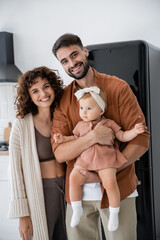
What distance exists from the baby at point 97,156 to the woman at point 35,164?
29 cm

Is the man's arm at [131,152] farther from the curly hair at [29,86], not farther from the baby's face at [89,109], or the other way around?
the curly hair at [29,86]

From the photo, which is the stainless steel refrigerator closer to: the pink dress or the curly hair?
the curly hair

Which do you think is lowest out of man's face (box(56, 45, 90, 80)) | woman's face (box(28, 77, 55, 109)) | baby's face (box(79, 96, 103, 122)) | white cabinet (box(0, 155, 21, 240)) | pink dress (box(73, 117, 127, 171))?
white cabinet (box(0, 155, 21, 240))

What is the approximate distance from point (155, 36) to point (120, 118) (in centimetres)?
159

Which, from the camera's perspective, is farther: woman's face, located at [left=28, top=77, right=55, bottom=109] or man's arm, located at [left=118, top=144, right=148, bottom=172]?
woman's face, located at [left=28, top=77, right=55, bottom=109]

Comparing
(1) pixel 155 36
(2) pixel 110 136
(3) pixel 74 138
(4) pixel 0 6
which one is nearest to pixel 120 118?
(2) pixel 110 136

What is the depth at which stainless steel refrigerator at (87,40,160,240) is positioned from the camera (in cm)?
244

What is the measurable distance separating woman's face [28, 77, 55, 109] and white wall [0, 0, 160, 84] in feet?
5.09

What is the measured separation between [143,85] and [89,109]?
994mm

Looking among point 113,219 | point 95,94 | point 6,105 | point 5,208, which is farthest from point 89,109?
point 6,105

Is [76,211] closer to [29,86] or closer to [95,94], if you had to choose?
[95,94]

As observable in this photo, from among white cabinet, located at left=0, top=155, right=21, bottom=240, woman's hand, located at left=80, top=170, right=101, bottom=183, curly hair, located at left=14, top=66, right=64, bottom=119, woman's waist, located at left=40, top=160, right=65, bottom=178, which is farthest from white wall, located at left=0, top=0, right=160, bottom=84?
woman's hand, located at left=80, top=170, right=101, bottom=183

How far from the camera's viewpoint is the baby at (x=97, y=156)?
60.4 inches

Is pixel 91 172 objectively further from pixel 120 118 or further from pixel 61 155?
pixel 120 118
